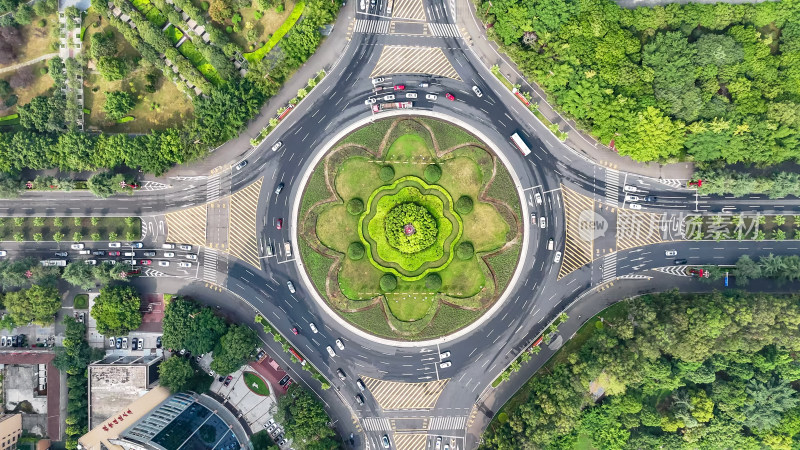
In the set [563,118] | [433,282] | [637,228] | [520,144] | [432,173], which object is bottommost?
[433,282]

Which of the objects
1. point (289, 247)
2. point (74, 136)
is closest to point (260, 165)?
point (289, 247)

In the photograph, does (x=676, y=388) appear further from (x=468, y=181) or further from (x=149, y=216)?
(x=149, y=216)

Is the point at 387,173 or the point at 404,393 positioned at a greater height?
the point at 387,173

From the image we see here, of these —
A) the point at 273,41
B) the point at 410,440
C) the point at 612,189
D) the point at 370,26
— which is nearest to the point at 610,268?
the point at 612,189

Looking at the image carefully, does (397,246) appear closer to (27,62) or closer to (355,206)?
(355,206)

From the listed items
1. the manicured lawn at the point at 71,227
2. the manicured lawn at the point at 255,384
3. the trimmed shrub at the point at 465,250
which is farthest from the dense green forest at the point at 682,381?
the manicured lawn at the point at 71,227

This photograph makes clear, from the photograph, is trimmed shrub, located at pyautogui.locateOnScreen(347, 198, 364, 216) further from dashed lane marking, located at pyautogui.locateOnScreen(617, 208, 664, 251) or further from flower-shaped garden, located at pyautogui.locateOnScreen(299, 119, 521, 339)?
dashed lane marking, located at pyautogui.locateOnScreen(617, 208, 664, 251)

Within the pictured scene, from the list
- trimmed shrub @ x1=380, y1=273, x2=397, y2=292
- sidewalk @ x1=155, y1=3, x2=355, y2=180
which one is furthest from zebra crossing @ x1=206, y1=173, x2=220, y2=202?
trimmed shrub @ x1=380, y1=273, x2=397, y2=292
